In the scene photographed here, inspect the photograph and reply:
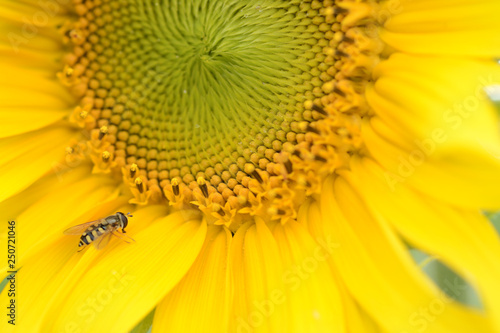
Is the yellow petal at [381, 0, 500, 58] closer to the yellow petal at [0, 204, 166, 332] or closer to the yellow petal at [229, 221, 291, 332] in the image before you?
the yellow petal at [229, 221, 291, 332]

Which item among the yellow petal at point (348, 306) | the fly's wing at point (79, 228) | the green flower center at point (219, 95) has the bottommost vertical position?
the yellow petal at point (348, 306)

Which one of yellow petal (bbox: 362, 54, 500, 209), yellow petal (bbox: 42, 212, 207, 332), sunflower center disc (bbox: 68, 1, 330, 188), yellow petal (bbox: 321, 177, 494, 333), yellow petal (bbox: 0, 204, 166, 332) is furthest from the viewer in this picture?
sunflower center disc (bbox: 68, 1, 330, 188)

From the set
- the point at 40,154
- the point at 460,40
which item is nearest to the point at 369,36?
the point at 460,40

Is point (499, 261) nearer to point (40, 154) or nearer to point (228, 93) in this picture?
point (228, 93)

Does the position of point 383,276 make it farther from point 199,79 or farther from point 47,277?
point 47,277

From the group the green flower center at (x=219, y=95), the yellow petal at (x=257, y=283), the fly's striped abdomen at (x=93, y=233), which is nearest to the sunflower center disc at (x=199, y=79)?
the green flower center at (x=219, y=95)

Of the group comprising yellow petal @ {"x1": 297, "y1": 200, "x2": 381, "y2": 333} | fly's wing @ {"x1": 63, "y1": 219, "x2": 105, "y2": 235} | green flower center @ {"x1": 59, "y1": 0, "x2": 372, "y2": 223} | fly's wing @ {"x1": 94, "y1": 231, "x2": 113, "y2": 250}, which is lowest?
yellow petal @ {"x1": 297, "y1": 200, "x2": 381, "y2": 333}

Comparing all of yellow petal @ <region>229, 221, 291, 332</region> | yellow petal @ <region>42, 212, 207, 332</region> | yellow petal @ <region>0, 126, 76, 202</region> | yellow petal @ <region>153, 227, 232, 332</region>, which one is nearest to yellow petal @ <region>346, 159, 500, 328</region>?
yellow petal @ <region>229, 221, 291, 332</region>

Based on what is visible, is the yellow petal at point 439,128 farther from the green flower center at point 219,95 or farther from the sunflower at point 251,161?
the green flower center at point 219,95
